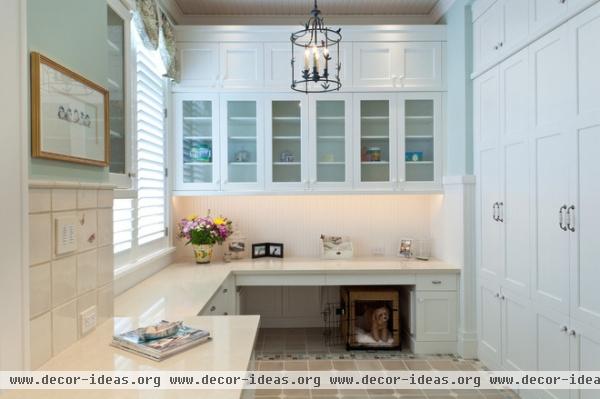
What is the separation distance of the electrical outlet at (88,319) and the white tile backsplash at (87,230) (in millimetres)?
237

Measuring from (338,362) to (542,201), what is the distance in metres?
1.95

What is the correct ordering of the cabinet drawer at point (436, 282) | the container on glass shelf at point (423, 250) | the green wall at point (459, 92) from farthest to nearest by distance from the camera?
1. the container on glass shelf at point (423, 250)
2. the cabinet drawer at point (436, 282)
3. the green wall at point (459, 92)

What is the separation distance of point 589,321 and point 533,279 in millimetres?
486

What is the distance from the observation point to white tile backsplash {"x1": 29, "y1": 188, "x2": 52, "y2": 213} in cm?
121

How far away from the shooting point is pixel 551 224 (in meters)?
2.26

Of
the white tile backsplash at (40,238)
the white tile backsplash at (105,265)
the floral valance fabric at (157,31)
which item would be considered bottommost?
the white tile backsplash at (105,265)

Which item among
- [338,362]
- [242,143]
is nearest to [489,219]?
[338,362]

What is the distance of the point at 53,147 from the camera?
4.38 feet

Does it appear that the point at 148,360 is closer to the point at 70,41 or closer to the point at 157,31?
the point at 70,41

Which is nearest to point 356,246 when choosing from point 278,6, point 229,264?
point 229,264

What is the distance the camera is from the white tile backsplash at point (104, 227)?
1624 mm

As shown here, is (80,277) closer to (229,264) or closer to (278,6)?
(229,264)

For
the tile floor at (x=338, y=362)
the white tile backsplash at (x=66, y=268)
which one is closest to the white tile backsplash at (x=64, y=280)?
the white tile backsplash at (x=66, y=268)

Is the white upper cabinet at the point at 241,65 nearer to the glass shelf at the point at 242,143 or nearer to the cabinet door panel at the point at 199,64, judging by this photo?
the cabinet door panel at the point at 199,64
